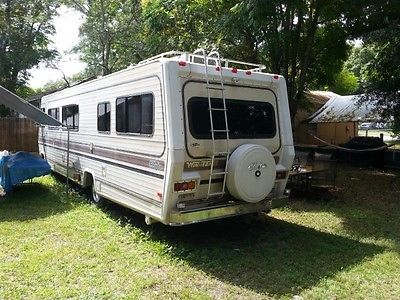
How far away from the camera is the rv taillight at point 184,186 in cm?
527

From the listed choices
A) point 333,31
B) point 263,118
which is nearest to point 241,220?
point 263,118

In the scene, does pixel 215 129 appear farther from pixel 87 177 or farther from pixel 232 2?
pixel 232 2

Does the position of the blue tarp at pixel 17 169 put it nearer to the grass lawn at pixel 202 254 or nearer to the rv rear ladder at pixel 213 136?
the grass lawn at pixel 202 254

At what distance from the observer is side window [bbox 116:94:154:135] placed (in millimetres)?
5684

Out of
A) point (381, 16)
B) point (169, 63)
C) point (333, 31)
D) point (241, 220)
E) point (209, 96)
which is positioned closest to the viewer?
point (169, 63)

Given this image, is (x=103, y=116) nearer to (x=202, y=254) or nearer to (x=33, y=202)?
(x=33, y=202)

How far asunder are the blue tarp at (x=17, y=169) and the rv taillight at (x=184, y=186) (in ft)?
18.1

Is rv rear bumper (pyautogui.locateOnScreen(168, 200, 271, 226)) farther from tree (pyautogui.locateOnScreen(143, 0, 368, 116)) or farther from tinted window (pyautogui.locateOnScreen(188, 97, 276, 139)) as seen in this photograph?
tree (pyautogui.locateOnScreen(143, 0, 368, 116))

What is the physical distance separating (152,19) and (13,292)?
36.4 feet

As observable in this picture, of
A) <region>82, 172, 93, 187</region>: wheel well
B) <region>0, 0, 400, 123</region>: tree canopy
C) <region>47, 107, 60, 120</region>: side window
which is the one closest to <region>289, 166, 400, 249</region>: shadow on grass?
<region>0, 0, 400, 123</region>: tree canopy

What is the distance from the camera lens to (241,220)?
23.1 ft

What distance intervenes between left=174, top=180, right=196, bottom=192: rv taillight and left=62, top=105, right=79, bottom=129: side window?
15.1 feet

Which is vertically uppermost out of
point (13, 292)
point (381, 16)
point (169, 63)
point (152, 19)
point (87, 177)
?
point (152, 19)

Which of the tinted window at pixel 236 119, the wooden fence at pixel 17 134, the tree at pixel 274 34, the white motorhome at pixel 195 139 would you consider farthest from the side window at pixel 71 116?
the wooden fence at pixel 17 134
